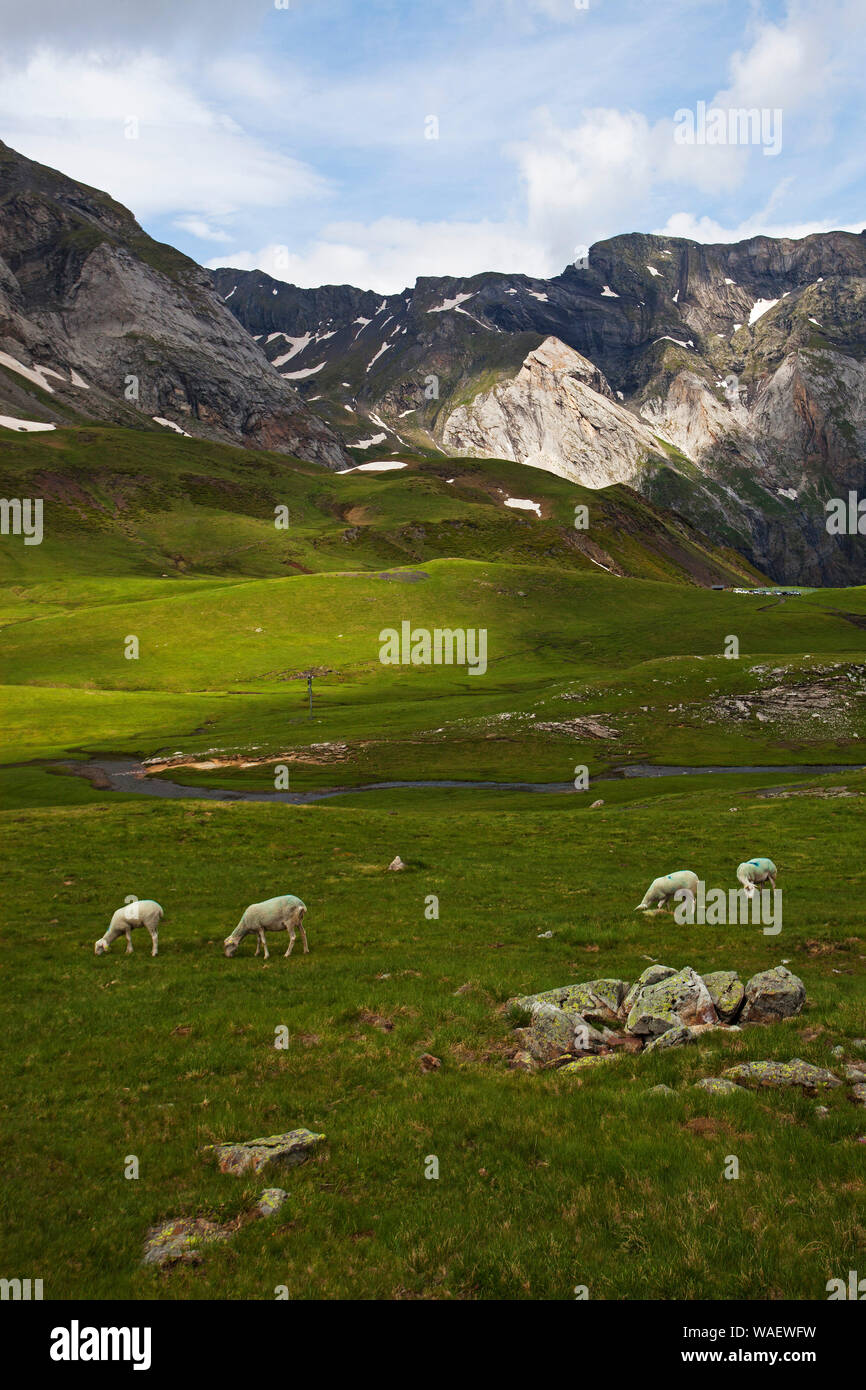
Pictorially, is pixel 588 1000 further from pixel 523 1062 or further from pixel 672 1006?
pixel 523 1062

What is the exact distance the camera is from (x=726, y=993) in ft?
56.0

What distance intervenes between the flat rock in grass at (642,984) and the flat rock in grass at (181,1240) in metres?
9.94

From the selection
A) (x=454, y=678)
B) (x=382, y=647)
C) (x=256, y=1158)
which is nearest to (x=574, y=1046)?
(x=256, y=1158)

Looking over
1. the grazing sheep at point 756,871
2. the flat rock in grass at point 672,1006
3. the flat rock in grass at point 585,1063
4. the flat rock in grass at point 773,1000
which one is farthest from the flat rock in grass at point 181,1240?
the grazing sheep at point 756,871

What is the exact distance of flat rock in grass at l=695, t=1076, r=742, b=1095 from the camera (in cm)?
1270

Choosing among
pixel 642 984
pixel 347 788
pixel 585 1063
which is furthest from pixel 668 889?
pixel 347 788

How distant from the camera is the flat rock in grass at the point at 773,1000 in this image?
16.4 meters

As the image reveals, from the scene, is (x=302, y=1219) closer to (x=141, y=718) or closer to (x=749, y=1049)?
(x=749, y=1049)

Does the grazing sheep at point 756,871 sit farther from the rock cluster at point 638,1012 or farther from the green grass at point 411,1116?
the rock cluster at point 638,1012

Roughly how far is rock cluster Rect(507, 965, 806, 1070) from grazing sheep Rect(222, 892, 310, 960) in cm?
919

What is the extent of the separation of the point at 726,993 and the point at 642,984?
6.32ft

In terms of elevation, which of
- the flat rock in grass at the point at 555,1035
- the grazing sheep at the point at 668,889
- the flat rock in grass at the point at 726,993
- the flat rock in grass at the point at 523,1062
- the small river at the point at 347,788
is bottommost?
the small river at the point at 347,788

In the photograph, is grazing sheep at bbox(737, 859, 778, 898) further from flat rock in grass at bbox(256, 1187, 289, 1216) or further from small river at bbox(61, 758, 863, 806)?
small river at bbox(61, 758, 863, 806)

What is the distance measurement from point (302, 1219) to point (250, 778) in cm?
7218
